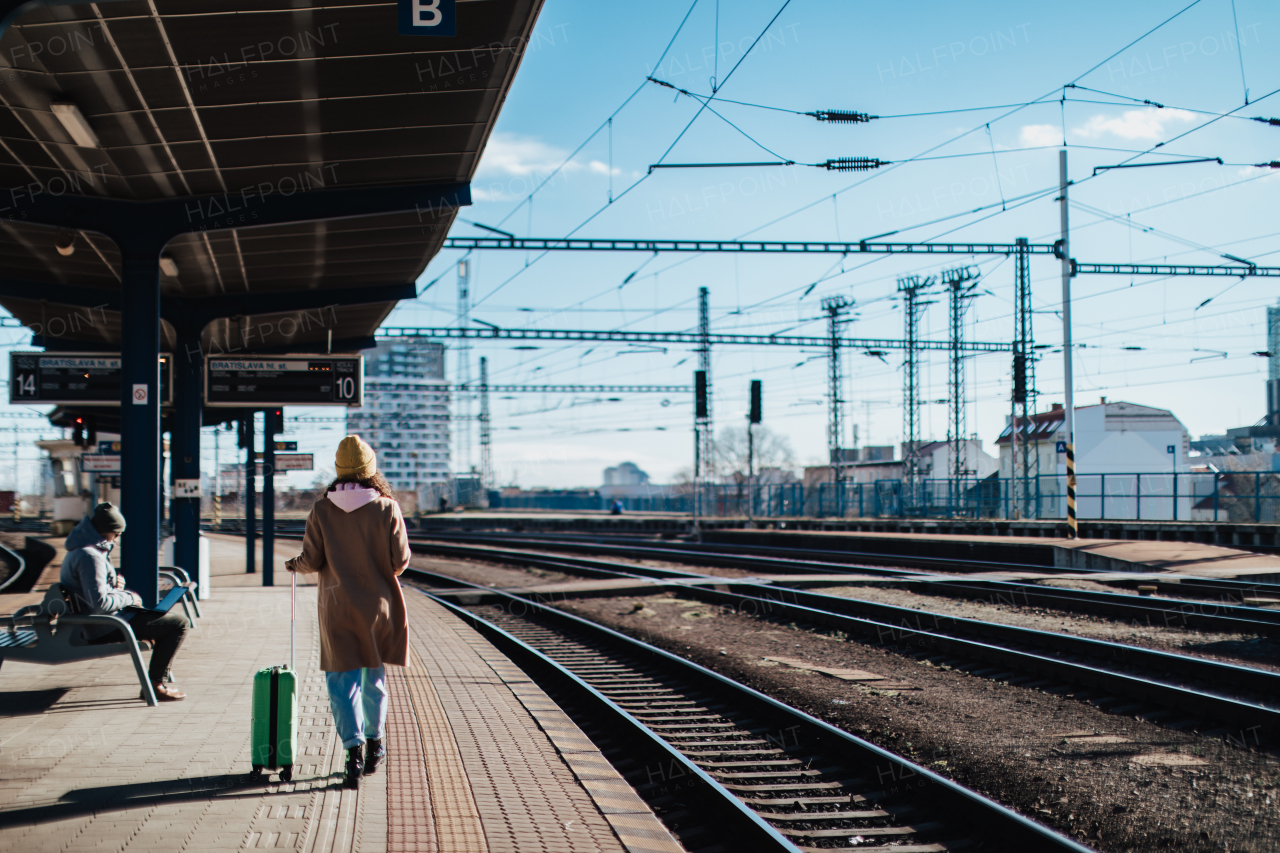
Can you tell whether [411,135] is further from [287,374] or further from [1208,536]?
[1208,536]

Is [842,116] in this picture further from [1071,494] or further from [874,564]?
[1071,494]

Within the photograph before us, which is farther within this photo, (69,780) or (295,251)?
(295,251)

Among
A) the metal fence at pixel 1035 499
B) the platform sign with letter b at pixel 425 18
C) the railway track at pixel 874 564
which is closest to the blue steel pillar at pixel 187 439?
the platform sign with letter b at pixel 425 18

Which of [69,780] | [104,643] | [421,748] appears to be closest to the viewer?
[69,780]

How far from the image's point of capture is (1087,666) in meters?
9.05

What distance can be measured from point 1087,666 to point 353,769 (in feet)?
22.5

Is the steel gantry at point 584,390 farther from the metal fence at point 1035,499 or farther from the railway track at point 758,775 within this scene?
the railway track at point 758,775

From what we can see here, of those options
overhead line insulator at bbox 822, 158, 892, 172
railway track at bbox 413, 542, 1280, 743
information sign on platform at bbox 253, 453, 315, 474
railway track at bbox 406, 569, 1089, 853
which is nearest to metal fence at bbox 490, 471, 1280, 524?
overhead line insulator at bbox 822, 158, 892, 172

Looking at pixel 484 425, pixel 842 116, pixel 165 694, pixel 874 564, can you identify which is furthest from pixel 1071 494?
pixel 484 425

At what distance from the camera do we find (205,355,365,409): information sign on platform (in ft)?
45.4

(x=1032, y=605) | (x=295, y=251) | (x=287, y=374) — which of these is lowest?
(x=1032, y=605)

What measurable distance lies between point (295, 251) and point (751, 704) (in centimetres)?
746

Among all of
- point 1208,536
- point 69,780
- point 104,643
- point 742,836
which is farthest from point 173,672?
point 1208,536

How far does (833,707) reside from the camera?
8.04 meters
